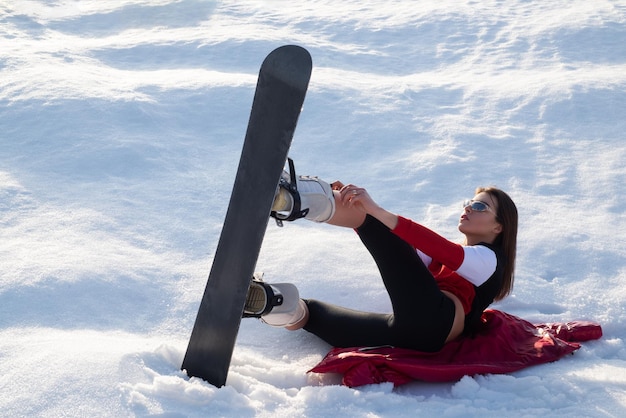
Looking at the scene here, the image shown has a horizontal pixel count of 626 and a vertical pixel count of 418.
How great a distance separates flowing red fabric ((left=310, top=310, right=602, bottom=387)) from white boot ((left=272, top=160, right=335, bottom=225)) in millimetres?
537

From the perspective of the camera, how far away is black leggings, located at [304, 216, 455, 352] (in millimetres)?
2875

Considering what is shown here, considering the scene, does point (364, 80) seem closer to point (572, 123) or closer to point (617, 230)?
point (572, 123)

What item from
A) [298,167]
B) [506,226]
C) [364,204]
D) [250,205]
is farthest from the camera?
[298,167]

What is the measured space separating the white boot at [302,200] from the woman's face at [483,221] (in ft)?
1.99

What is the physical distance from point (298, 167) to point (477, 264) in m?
2.16

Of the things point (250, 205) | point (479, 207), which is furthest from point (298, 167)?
point (250, 205)

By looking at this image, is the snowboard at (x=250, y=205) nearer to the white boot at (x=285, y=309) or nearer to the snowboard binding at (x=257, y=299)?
the snowboard binding at (x=257, y=299)

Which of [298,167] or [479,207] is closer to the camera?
[479,207]

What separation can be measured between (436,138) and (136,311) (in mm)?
2624

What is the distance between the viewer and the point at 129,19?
734 centimetres

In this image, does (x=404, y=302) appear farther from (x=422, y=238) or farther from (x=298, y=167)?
(x=298, y=167)

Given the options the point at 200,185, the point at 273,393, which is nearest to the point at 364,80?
the point at 200,185

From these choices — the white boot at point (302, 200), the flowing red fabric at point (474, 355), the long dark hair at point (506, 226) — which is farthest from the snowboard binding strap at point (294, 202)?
the long dark hair at point (506, 226)

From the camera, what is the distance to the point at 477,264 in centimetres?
291
